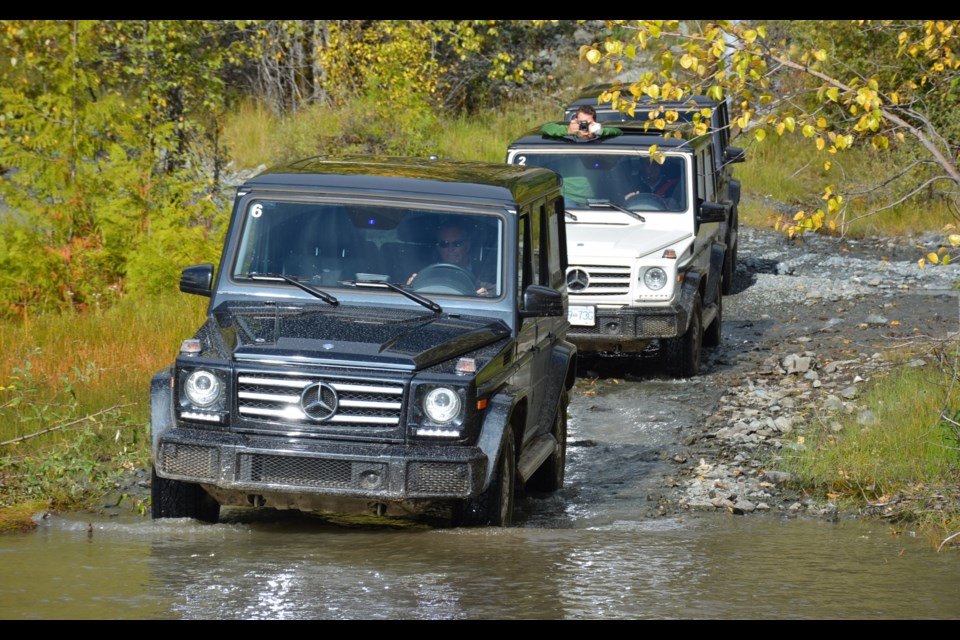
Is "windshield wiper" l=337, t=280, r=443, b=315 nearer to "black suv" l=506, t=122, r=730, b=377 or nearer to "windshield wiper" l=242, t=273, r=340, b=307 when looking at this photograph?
"windshield wiper" l=242, t=273, r=340, b=307

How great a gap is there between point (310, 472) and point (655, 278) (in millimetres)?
6022

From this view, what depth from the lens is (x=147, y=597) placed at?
565 centimetres

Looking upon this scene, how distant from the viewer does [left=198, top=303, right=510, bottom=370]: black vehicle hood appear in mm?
6340

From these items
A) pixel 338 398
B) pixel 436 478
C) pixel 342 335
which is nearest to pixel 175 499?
pixel 338 398

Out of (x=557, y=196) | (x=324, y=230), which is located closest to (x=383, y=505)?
(x=324, y=230)

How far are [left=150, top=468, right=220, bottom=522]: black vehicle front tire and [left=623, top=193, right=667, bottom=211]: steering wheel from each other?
6.33m

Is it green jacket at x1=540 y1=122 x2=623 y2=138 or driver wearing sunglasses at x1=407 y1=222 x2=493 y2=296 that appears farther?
green jacket at x1=540 y1=122 x2=623 y2=138

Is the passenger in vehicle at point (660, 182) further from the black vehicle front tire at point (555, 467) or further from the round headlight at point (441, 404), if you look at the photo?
the round headlight at point (441, 404)

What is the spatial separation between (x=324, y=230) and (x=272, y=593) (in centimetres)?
221

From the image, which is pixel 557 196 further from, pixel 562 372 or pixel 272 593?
pixel 272 593

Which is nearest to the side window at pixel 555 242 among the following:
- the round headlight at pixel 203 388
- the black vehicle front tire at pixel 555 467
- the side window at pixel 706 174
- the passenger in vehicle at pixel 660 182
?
the black vehicle front tire at pixel 555 467

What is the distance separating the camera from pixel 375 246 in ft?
23.7

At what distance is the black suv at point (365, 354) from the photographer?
20.6ft

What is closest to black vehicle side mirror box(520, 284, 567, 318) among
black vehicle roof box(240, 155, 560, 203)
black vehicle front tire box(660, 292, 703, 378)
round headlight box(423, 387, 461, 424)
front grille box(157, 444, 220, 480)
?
black vehicle roof box(240, 155, 560, 203)
